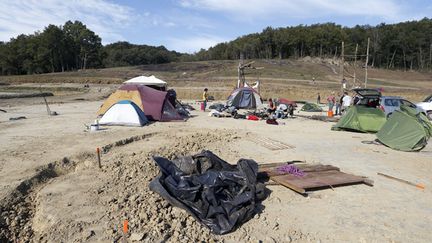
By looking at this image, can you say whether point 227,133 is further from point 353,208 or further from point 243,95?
point 243,95

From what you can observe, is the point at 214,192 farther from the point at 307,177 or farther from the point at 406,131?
the point at 406,131

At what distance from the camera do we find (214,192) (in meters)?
5.72

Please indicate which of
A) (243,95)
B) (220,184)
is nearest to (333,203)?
(220,184)

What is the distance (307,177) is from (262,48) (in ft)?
307

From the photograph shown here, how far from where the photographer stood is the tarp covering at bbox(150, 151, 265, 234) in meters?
5.34

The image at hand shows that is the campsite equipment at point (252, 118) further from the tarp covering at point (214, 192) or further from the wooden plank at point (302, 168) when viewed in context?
the tarp covering at point (214, 192)

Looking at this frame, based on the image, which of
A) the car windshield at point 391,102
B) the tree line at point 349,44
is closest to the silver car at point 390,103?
the car windshield at point 391,102

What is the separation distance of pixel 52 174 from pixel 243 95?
16635 millimetres

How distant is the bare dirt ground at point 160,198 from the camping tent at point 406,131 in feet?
1.20

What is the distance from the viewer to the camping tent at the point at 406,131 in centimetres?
1100

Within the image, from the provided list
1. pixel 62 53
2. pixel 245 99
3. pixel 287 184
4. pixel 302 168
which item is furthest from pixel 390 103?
pixel 62 53

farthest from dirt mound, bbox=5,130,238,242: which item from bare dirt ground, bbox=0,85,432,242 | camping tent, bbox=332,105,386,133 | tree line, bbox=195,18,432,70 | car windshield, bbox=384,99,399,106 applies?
tree line, bbox=195,18,432,70

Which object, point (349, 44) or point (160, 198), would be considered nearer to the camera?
point (160, 198)

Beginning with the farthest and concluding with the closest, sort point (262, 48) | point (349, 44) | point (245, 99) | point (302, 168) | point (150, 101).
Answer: point (262, 48) < point (349, 44) < point (245, 99) < point (150, 101) < point (302, 168)
